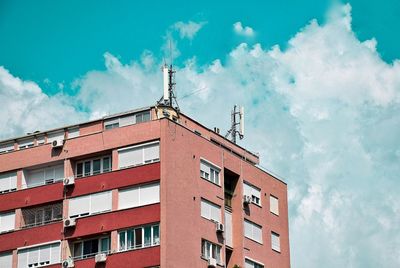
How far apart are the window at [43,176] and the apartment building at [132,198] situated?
0.23 feet

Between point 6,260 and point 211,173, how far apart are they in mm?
15114

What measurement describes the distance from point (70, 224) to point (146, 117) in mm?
8925

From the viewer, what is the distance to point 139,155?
77.5m

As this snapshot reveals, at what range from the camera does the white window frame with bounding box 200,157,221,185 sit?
79062 millimetres

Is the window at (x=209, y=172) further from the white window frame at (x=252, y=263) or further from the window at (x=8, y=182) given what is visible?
the window at (x=8, y=182)

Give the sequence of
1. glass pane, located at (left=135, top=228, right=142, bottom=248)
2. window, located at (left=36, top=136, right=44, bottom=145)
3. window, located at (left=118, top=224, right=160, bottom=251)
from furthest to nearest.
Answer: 1. window, located at (left=36, top=136, right=44, bottom=145)
2. glass pane, located at (left=135, top=228, right=142, bottom=248)
3. window, located at (left=118, top=224, right=160, bottom=251)

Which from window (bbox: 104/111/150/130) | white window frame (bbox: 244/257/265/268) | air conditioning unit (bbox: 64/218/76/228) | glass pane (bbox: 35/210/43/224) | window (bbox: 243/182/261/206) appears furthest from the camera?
window (bbox: 243/182/261/206)

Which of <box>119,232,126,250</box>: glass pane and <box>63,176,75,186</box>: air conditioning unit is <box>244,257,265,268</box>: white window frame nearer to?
<box>119,232,126,250</box>: glass pane

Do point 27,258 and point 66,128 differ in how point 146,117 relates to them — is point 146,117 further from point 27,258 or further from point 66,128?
point 27,258

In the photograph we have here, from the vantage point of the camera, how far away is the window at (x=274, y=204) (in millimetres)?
87000

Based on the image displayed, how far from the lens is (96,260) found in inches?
2982

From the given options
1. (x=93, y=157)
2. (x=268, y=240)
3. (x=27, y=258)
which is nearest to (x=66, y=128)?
(x=93, y=157)

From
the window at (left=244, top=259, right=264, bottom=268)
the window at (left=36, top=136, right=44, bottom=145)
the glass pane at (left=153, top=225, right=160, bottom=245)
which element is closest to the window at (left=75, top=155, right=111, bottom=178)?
the window at (left=36, top=136, right=44, bottom=145)

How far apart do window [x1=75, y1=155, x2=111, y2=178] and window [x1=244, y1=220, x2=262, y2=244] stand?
10.9 metres
